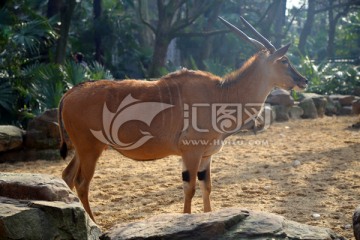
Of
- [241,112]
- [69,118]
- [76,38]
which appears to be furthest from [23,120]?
[76,38]

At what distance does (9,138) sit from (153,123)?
3852mm

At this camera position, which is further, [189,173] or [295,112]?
[295,112]

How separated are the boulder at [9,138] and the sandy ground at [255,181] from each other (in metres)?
0.34

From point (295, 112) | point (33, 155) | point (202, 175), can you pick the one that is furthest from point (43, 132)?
point (295, 112)

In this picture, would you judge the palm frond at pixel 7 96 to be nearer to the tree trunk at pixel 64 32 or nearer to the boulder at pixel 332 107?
the tree trunk at pixel 64 32

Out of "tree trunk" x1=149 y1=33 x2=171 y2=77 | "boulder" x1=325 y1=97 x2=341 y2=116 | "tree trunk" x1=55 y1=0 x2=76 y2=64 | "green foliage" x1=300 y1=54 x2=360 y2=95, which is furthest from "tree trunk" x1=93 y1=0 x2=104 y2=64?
"boulder" x1=325 y1=97 x2=341 y2=116

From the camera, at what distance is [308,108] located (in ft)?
45.6

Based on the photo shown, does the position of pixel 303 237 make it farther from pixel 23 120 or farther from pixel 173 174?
pixel 23 120

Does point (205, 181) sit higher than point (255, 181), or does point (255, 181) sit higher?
point (205, 181)

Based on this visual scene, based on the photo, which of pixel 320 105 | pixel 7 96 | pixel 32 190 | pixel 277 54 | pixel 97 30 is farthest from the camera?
pixel 97 30

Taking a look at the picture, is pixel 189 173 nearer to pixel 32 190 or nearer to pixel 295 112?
pixel 32 190

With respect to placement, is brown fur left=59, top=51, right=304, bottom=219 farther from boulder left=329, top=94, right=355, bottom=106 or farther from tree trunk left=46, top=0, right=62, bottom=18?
boulder left=329, top=94, right=355, bottom=106

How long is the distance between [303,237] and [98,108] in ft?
8.69

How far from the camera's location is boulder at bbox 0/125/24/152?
820 centimetres
